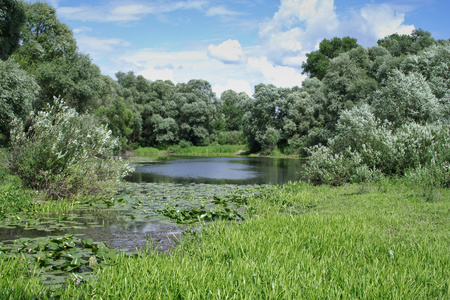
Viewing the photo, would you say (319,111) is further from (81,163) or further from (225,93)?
(225,93)

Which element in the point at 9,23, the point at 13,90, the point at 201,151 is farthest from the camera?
the point at 201,151

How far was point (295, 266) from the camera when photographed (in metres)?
5.17

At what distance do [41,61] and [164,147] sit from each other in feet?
136

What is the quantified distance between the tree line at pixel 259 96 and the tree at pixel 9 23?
6 cm

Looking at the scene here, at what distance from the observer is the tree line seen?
20.1 m

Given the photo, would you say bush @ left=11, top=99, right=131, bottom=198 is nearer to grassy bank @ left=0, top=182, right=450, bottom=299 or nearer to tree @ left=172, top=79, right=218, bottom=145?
grassy bank @ left=0, top=182, right=450, bottom=299

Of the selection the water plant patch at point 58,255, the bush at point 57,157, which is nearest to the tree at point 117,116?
the bush at point 57,157

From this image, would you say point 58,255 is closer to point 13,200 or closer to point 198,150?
point 13,200

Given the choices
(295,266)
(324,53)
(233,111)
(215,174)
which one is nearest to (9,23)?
(215,174)

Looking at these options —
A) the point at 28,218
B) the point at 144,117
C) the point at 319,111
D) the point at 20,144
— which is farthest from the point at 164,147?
the point at 28,218

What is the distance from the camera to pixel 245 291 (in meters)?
4.16

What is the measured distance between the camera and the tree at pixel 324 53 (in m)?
70.2

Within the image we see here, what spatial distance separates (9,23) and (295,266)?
21.5 metres

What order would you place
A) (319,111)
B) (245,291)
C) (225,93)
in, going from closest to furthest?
(245,291)
(319,111)
(225,93)
